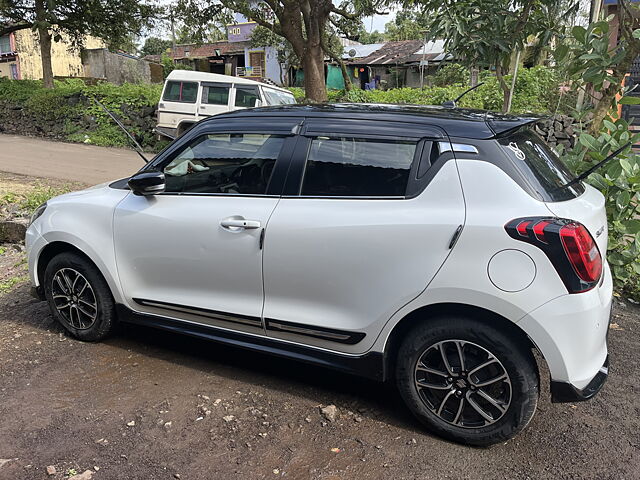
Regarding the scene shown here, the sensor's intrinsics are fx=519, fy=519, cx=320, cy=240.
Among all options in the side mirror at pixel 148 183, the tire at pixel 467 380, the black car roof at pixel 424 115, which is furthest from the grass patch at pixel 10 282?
the tire at pixel 467 380

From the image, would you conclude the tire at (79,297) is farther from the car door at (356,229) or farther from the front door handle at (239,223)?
the car door at (356,229)

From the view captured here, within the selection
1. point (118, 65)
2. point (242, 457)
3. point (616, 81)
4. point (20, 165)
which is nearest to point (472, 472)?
point (242, 457)

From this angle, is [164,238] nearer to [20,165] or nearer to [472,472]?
[472,472]

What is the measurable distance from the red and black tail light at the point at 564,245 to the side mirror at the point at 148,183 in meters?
2.14

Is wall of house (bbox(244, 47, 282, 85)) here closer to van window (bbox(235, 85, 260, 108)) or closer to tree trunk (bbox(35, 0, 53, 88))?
tree trunk (bbox(35, 0, 53, 88))

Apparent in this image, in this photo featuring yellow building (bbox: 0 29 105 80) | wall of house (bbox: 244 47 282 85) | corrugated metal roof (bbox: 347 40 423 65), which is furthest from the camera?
yellow building (bbox: 0 29 105 80)

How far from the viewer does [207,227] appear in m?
3.18

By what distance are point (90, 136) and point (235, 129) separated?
1605 centimetres

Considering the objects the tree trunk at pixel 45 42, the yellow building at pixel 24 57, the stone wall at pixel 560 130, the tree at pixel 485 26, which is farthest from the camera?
the yellow building at pixel 24 57

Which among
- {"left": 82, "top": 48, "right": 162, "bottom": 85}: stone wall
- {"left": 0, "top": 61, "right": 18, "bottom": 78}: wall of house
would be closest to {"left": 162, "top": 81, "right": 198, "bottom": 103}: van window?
{"left": 82, "top": 48, "right": 162, "bottom": 85}: stone wall

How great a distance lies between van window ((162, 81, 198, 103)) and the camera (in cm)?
1401

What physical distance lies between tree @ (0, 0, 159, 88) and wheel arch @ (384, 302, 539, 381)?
67.8 ft

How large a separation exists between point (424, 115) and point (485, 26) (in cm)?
274

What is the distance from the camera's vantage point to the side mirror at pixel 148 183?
3326mm
